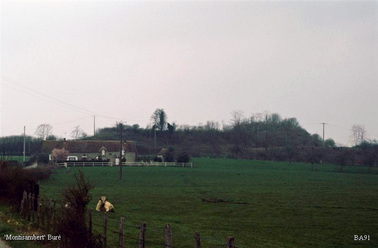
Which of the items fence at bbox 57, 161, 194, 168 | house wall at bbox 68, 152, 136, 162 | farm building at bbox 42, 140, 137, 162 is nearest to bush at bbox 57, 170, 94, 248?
fence at bbox 57, 161, 194, 168

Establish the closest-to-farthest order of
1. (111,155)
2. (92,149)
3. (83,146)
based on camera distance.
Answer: (111,155) → (92,149) → (83,146)

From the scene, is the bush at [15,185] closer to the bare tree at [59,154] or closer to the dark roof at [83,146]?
the bare tree at [59,154]

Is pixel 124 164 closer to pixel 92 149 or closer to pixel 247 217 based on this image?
pixel 92 149

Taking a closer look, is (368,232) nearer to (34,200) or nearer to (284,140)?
(34,200)

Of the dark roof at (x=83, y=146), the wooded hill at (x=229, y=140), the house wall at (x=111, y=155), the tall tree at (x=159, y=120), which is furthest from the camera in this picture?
the tall tree at (x=159, y=120)

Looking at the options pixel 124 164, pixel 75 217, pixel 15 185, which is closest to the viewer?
pixel 75 217

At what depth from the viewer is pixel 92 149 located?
10669cm

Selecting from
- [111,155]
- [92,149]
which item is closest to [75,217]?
[111,155]

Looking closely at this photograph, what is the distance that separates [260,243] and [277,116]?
584ft

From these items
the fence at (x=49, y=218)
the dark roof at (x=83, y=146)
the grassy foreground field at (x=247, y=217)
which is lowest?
the grassy foreground field at (x=247, y=217)

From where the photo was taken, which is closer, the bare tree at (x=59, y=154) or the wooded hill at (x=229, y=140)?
the bare tree at (x=59, y=154)

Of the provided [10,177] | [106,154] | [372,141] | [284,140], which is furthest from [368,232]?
[284,140]

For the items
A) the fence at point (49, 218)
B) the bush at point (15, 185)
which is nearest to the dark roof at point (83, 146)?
the bush at point (15, 185)

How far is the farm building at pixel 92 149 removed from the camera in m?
105
